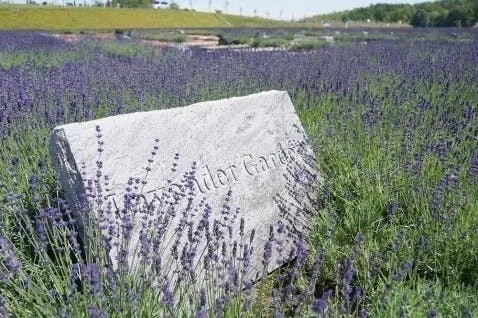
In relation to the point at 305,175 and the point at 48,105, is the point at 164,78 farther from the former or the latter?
the point at 305,175

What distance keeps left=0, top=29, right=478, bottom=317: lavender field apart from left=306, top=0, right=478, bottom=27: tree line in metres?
39.7

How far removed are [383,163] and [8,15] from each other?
45999 millimetres

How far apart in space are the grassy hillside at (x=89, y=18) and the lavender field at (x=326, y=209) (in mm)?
35447

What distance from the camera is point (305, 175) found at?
2.87 m

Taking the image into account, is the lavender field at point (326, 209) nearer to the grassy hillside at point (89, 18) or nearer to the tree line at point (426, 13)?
the grassy hillside at point (89, 18)

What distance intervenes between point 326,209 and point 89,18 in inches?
1877

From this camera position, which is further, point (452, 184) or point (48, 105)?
point (48, 105)

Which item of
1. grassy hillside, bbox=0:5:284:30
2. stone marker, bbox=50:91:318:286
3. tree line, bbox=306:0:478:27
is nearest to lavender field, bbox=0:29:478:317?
stone marker, bbox=50:91:318:286

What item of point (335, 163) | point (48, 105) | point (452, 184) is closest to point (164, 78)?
point (48, 105)

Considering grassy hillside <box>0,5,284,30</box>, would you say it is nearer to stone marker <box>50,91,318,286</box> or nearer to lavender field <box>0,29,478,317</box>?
lavender field <box>0,29,478,317</box>

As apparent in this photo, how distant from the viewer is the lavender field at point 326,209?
1681 mm

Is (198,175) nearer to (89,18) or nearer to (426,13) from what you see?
(89,18)

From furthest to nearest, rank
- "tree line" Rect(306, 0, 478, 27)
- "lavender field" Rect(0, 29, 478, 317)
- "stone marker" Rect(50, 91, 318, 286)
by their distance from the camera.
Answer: "tree line" Rect(306, 0, 478, 27), "stone marker" Rect(50, 91, 318, 286), "lavender field" Rect(0, 29, 478, 317)

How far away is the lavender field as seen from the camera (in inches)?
66.2
